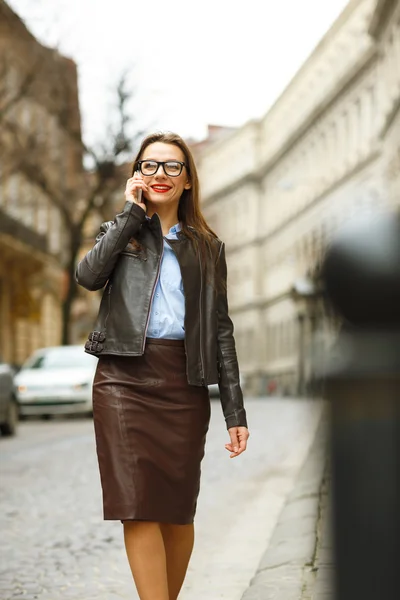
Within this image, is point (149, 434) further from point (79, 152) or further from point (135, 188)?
point (79, 152)

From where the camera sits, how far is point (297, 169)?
250 ft

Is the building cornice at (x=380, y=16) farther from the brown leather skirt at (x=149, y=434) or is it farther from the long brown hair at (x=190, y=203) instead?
the brown leather skirt at (x=149, y=434)

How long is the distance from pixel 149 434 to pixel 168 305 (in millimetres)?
402

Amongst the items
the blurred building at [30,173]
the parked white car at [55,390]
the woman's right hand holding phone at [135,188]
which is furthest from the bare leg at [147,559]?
the blurred building at [30,173]

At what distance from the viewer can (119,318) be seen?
358 centimetres

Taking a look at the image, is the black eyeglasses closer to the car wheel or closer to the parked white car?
the car wheel

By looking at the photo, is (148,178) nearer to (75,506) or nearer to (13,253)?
(75,506)

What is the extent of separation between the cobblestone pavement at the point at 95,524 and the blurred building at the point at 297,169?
66.1ft

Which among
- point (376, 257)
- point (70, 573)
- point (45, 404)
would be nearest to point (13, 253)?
point (45, 404)

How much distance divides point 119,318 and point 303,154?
71.6 metres

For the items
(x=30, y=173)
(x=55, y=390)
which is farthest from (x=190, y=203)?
(x=30, y=173)

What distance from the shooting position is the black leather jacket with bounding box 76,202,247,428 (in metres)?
3.57

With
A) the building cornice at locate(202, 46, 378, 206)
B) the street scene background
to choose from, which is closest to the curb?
the street scene background

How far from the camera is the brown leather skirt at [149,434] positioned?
137 inches
